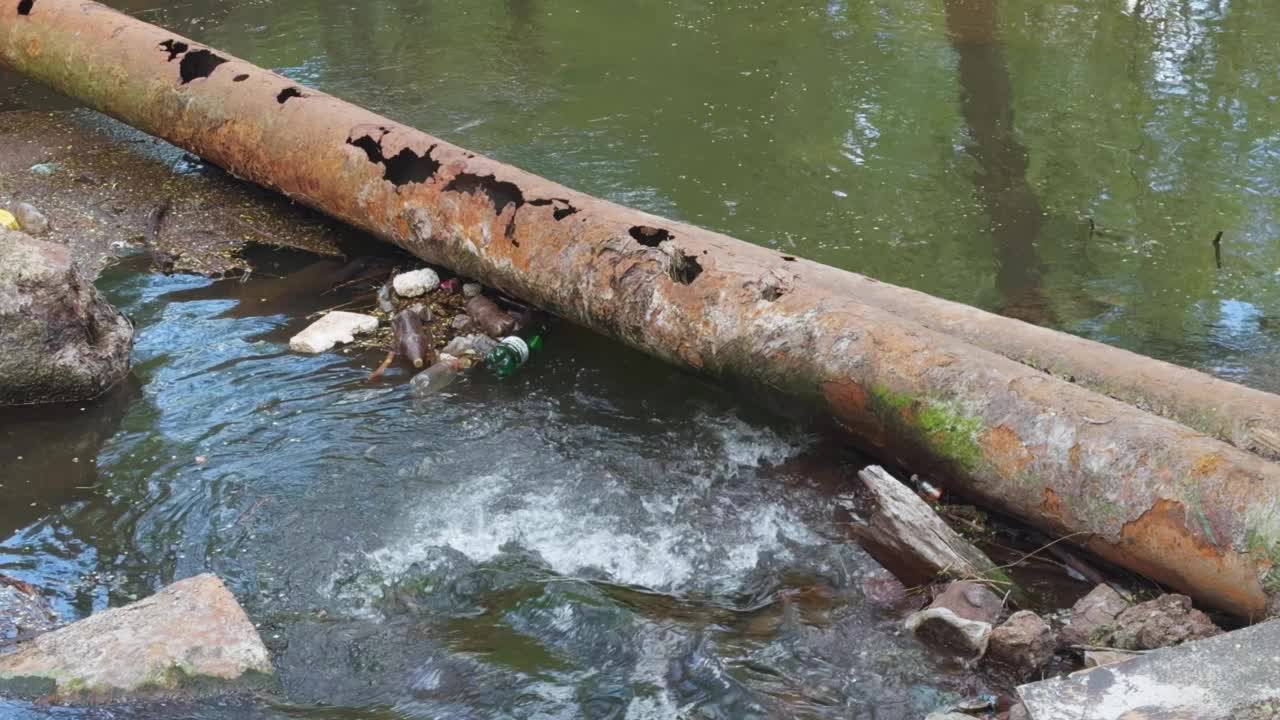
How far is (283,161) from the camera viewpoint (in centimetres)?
623

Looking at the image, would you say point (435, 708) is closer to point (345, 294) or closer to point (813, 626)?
point (813, 626)

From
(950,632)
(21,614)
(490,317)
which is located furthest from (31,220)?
(950,632)

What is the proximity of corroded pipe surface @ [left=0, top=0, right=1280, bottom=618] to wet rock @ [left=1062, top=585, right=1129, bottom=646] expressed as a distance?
178 millimetres

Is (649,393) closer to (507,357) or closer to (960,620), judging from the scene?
(507,357)

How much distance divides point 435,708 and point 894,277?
3.62 meters

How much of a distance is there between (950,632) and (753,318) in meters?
1.56

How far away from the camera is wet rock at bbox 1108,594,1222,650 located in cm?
349

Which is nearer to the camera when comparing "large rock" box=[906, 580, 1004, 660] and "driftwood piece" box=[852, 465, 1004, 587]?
"large rock" box=[906, 580, 1004, 660]

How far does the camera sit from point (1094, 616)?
144 inches

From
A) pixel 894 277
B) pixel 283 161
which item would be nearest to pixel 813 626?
pixel 894 277

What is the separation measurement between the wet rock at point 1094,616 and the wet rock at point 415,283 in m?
3.56

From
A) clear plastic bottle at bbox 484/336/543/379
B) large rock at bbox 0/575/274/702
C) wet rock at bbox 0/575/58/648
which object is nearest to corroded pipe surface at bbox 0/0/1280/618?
clear plastic bottle at bbox 484/336/543/379

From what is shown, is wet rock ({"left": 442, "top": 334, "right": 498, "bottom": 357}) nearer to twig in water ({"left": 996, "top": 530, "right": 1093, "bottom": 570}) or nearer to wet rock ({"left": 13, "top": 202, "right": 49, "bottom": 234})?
twig in water ({"left": 996, "top": 530, "right": 1093, "bottom": 570})

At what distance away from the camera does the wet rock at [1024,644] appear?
352cm
